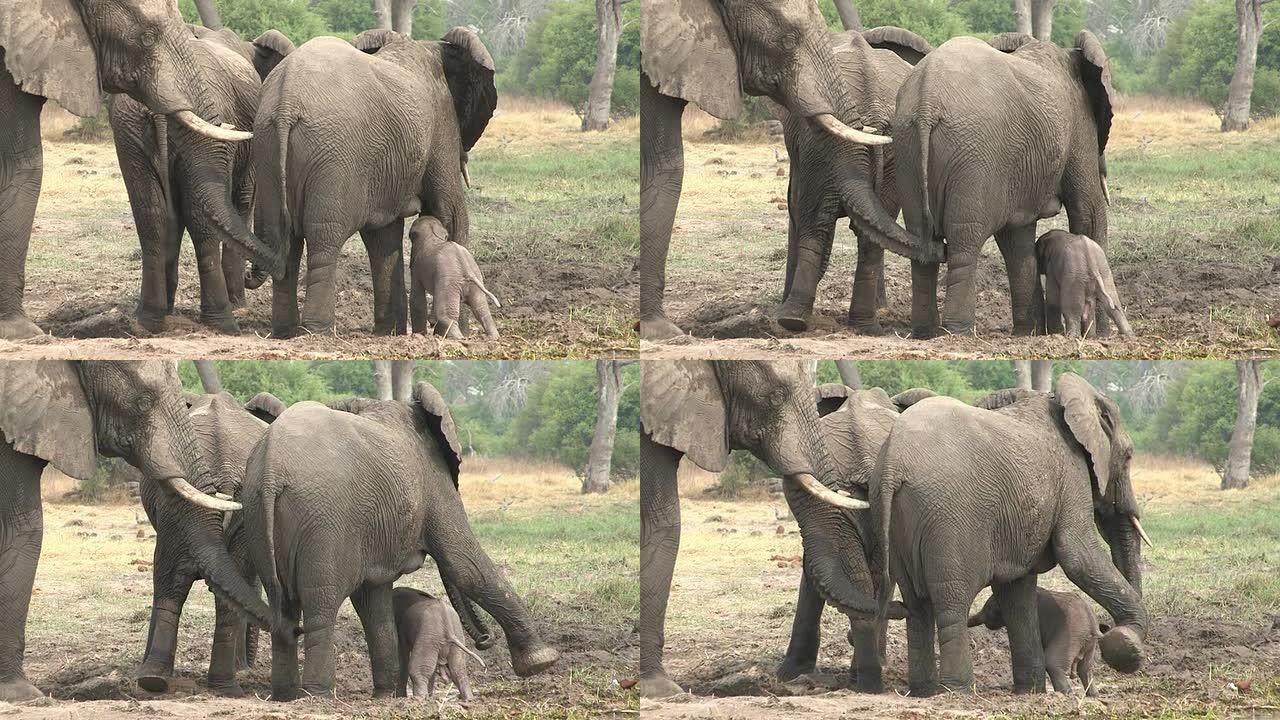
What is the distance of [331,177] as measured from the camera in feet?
40.1

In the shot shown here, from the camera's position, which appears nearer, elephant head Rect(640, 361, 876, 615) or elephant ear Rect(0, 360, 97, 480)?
elephant ear Rect(0, 360, 97, 480)

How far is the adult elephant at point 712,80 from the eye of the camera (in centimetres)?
1219

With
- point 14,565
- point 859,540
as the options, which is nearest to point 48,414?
point 14,565

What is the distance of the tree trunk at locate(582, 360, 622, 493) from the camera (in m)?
21.8

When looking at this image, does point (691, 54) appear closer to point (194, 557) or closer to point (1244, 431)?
point (194, 557)

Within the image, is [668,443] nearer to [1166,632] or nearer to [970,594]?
[970,594]

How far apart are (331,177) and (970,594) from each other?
379 centimetres

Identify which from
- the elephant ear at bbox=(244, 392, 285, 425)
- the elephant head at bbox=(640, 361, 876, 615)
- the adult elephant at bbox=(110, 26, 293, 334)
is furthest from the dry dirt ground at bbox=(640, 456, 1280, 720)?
the adult elephant at bbox=(110, 26, 293, 334)

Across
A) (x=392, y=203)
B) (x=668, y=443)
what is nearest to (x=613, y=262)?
(x=392, y=203)

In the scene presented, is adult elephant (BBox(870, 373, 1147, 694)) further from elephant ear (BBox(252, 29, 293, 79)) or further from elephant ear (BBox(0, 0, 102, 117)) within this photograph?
elephant ear (BBox(252, 29, 293, 79))

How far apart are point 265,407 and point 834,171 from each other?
10.9ft

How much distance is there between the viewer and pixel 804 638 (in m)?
13.3

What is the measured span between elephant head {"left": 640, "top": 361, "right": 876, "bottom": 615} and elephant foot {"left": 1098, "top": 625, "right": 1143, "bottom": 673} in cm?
115

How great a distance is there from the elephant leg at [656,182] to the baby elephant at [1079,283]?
213 centimetres
